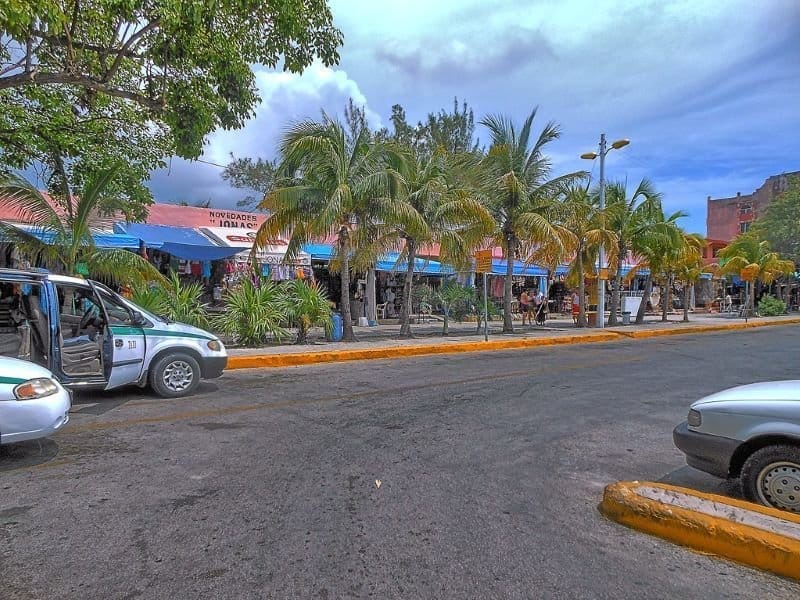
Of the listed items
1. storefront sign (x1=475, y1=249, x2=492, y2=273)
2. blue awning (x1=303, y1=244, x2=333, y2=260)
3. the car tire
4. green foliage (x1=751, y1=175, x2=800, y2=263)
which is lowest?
the car tire

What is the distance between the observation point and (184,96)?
8.51 meters

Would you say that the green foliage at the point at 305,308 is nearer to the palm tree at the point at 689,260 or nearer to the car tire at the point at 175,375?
the car tire at the point at 175,375

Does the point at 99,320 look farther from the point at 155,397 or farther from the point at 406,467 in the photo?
the point at 406,467

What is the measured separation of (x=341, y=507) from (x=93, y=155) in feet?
31.9

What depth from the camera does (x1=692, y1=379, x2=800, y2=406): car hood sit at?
12.9ft

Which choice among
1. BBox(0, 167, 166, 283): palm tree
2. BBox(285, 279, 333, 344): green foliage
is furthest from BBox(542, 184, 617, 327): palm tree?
BBox(0, 167, 166, 283): palm tree

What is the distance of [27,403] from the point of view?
14.9ft

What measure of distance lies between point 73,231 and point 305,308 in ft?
18.2

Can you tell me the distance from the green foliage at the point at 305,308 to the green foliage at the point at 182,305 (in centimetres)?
220

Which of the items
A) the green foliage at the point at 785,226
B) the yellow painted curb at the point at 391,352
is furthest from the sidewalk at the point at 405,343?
the green foliage at the point at 785,226

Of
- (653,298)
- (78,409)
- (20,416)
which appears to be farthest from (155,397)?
(653,298)

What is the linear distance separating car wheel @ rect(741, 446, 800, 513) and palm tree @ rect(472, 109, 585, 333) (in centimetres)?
1388

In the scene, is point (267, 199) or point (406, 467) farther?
point (267, 199)

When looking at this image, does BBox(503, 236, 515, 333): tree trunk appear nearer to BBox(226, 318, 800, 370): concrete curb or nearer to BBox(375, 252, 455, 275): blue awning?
BBox(226, 318, 800, 370): concrete curb
